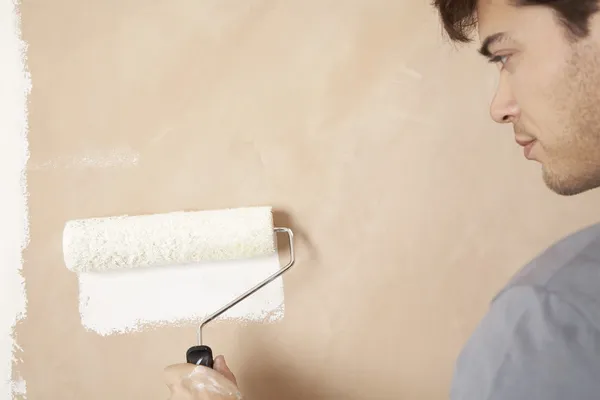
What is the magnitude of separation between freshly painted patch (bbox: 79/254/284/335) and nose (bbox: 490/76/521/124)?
0.44 meters

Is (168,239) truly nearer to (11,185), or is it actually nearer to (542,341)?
(11,185)

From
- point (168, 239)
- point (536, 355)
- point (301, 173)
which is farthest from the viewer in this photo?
point (301, 173)

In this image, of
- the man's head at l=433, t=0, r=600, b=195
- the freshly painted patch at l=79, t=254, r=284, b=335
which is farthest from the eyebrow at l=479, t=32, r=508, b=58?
the freshly painted patch at l=79, t=254, r=284, b=335

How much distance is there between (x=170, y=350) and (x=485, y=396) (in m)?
0.53

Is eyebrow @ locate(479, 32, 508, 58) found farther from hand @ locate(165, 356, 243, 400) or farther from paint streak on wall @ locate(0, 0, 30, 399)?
paint streak on wall @ locate(0, 0, 30, 399)

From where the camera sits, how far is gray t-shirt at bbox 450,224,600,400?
591 millimetres

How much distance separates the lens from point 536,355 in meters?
0.60

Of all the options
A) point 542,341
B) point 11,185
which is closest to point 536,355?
point 542,341

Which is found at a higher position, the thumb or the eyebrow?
the eyebrow

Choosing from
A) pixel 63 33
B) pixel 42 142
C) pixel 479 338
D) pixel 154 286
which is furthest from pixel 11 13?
pixel 479 338

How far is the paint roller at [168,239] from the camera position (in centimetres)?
82

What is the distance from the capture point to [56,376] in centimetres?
89

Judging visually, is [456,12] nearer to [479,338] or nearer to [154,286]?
[479,338]

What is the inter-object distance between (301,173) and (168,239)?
26 centimetres
